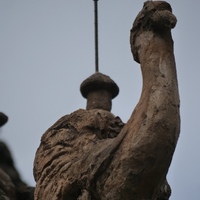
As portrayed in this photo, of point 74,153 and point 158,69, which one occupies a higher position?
point 158,69

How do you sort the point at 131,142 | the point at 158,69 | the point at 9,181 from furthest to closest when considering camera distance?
1. the point at 9,181
2. the point at 158,69
3. the point at 131,142

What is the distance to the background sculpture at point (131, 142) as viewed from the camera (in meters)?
3.59

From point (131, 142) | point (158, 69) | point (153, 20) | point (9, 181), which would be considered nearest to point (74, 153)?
point (131, 142)

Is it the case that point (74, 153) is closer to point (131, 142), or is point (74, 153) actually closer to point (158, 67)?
point (131, 142)

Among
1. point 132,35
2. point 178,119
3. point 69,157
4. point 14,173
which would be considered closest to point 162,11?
point 132,35

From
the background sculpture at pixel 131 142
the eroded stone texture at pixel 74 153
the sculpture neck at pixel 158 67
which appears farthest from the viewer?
the eroded stone texture at pixel 74 153

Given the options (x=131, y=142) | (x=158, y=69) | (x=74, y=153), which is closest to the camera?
(x=131, y=142)

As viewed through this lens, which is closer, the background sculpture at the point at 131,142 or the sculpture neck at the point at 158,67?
the background sculpture at the point at 131,142

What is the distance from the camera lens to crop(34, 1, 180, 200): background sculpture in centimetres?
359

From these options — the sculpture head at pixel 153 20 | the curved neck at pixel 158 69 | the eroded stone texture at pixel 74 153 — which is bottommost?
the eroded stone texture at pixel 74 153

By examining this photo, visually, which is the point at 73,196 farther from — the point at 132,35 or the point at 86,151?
the point at 132,35

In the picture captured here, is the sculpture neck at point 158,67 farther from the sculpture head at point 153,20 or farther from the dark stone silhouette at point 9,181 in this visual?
the dark stone silhouette at point 9,181

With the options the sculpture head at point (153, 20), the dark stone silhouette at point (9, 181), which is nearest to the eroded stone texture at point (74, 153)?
the sculpture head at point (153, 20)

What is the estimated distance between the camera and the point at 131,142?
3.63 metres
